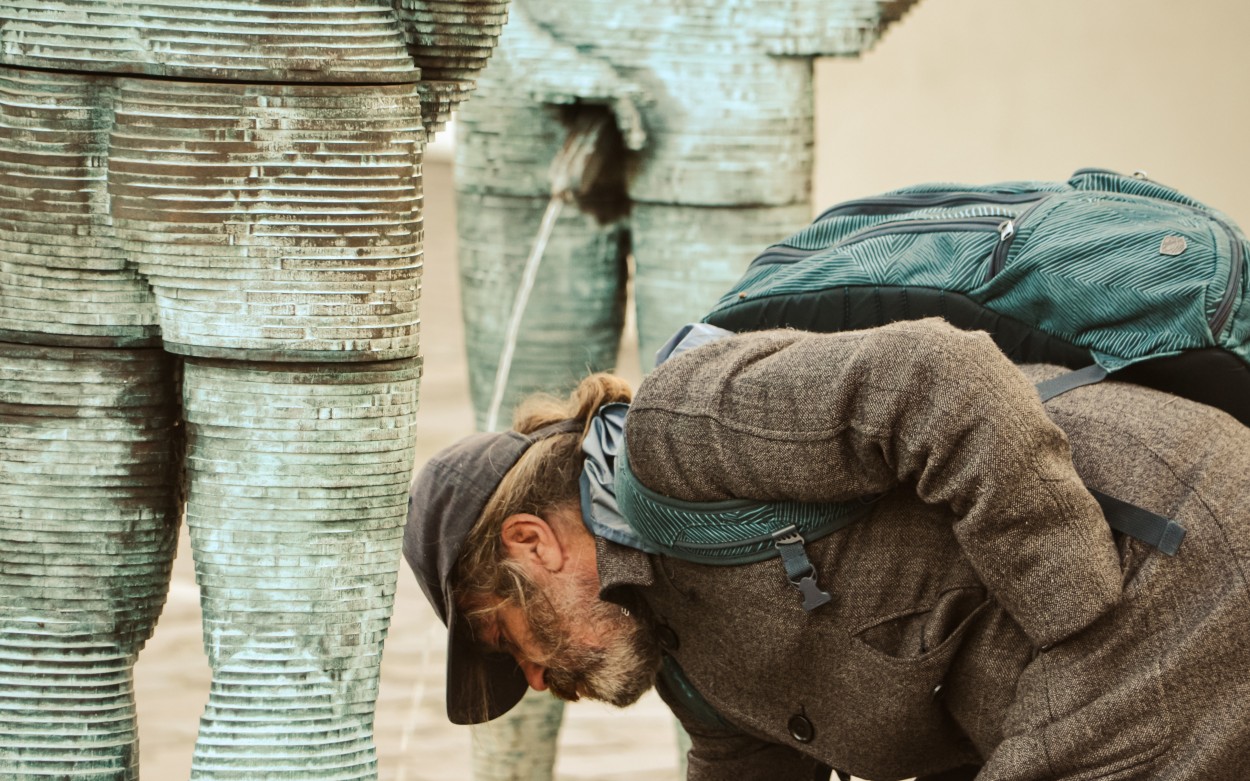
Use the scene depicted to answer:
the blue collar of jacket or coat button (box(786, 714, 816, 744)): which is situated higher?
the blue collar of jacket

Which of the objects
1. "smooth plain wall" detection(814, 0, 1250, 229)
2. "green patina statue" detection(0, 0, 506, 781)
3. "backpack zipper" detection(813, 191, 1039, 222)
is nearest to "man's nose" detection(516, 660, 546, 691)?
"green patina statue" detection(0, 0, 506, 781)

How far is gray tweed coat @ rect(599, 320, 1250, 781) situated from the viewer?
128 centimetres

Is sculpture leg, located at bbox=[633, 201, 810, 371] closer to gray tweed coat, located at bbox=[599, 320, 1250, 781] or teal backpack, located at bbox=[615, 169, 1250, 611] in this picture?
teal backpack, located at bbox=[615, 169, 1250, 611]

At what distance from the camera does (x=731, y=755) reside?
171 cm

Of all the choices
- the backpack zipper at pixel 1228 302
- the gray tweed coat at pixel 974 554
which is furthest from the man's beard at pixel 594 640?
the backpack zipper at pixel 1228 302

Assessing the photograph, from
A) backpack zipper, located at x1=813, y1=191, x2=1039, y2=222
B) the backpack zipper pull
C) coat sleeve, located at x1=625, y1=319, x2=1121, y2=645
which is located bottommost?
the backpack zipper pull

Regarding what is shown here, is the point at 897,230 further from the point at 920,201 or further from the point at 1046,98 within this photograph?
the point at 1046,98

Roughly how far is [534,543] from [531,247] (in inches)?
30.8

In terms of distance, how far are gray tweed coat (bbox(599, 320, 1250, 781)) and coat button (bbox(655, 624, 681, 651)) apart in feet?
0.26

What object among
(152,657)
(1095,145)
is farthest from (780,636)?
(1095,145)

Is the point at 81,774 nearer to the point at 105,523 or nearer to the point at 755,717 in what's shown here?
the point at 105,523

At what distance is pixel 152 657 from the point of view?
3244mm

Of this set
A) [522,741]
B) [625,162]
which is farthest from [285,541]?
[625,162]

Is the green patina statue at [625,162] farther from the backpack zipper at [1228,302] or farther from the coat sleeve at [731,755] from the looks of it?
the backpack zipper at [1228,302]
